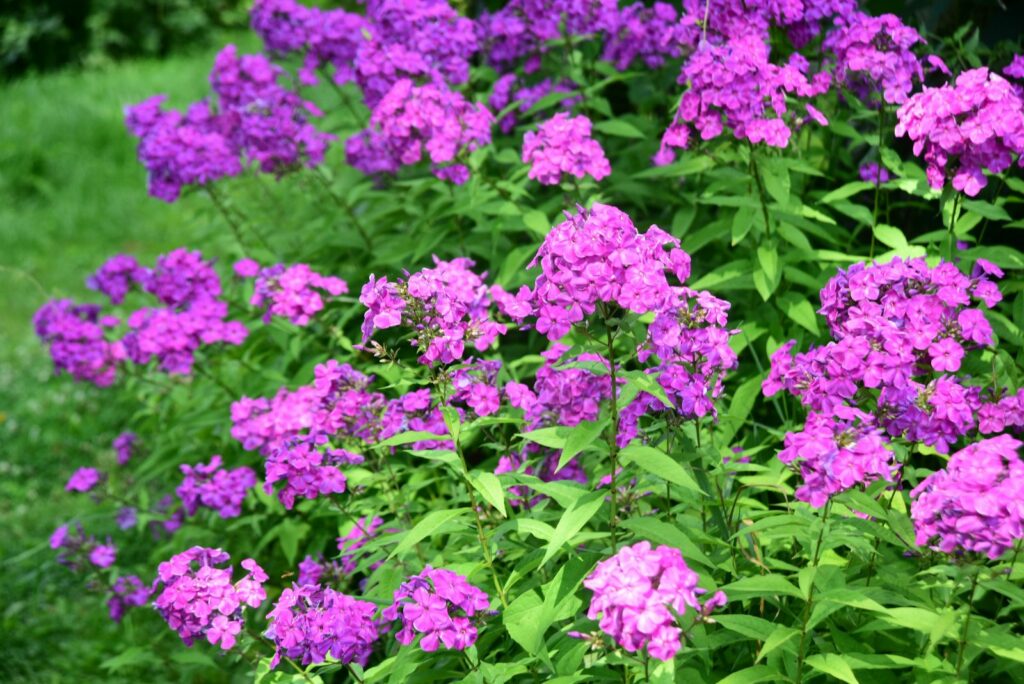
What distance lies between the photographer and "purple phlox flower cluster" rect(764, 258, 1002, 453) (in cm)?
247

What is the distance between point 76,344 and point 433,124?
1.78 metres

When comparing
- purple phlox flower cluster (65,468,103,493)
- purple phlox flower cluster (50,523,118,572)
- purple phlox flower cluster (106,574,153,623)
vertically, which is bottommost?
purple phlox flower cluster (106,574,153,623)

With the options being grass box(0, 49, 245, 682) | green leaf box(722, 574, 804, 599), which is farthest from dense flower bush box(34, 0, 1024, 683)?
grass box(0, 49, 245, 682)

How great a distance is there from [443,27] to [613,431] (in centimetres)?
238

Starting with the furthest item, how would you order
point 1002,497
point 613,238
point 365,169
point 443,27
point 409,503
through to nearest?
point 365,169, point 443,27, point 409,503, point 613,238, point 1002,497

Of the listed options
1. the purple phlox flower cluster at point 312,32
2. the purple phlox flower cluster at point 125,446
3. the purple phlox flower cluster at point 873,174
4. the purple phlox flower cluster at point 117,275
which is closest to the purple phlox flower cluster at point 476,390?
the purple phlox flower cluster at point 873,174

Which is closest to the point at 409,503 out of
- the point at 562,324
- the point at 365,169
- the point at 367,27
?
the point at 562,324

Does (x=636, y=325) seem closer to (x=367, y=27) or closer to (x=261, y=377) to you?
(x=261, y=377)

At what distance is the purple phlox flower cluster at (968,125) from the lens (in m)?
2.78

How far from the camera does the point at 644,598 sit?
6.55 feet

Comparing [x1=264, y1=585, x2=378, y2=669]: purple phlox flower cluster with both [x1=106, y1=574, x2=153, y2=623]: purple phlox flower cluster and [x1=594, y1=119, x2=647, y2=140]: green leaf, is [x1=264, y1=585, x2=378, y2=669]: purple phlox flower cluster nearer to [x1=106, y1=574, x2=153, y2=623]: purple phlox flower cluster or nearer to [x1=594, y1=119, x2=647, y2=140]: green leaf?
[x1=106, y1=574, x2=153, y2=623]: purple phlox flower cluster

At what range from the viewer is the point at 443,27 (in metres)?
4.39

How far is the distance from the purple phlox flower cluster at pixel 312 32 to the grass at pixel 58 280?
0.88 metres

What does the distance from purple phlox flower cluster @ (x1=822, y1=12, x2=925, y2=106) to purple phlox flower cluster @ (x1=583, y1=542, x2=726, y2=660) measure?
1.86 m
